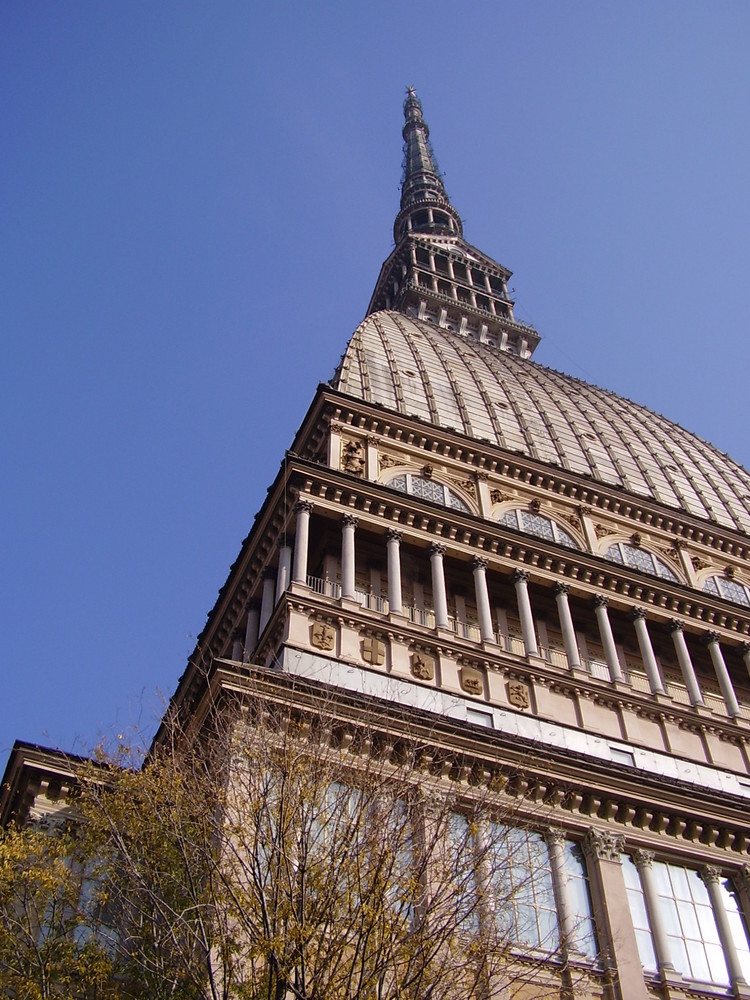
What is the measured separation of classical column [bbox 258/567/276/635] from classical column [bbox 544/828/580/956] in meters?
9.91

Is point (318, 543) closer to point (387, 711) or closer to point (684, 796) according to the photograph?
point (387, 711)

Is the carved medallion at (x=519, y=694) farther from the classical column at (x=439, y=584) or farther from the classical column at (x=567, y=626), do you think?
the classical column at (x=439, y=584)

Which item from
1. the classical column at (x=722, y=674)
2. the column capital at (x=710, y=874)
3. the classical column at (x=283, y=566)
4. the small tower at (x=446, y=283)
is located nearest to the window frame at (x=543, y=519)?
the classical column at (x=722, y=674)

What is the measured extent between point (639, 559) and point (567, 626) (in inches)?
285

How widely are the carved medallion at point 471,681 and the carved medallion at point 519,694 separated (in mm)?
847

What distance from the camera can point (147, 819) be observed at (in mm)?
19078

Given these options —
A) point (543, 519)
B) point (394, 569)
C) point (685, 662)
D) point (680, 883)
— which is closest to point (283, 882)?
point (680, 883)

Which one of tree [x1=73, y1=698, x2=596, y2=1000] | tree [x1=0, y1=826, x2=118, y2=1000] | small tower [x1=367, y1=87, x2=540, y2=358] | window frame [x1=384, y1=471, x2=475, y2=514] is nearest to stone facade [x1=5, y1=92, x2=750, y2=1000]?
window frame [x1=384, y1=471, x2=475, y2=514]

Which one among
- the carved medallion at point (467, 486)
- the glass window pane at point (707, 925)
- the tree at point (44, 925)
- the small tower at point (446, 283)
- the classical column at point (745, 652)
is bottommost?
the tree at point (44, 925)

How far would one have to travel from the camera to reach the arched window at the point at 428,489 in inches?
1414

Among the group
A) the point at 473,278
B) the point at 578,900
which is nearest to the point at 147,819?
the point at 578,900

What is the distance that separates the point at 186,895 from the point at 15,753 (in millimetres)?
8400

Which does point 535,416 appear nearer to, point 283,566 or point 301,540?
point 301,540

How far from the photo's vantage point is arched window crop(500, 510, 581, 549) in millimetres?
37250
